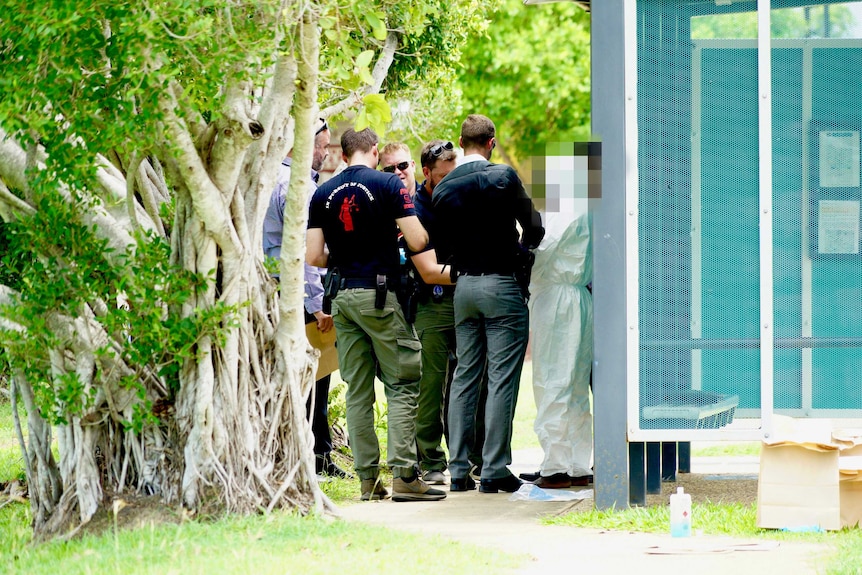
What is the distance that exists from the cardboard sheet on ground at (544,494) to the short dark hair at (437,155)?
2192 millimetres

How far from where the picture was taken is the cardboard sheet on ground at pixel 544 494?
731cm

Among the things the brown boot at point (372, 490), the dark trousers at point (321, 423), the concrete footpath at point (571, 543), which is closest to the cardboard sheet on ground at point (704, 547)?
the concrete footpath at point (571, 543)

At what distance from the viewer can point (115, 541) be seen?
18.5ft

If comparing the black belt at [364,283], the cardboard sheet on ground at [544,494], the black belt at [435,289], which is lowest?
the cardboard sheet on ground at [544,494]

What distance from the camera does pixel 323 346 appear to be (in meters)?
8.52

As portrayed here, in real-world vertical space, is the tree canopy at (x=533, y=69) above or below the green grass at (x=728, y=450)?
above

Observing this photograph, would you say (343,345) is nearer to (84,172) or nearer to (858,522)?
(84,172)

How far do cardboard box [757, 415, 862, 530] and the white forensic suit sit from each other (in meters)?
1.62

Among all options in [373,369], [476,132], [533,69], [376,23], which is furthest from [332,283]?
[533,69]

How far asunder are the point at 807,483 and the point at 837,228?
156 cm

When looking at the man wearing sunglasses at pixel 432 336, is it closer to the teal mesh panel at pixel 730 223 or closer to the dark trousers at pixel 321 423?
the dark trousers at pixel 321 423

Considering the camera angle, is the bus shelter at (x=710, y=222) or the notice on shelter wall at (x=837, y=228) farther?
the notice on shelter wall at (x=837, y=228)

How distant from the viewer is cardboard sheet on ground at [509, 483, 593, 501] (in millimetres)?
7309

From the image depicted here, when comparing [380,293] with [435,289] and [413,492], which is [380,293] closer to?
[435,289]
